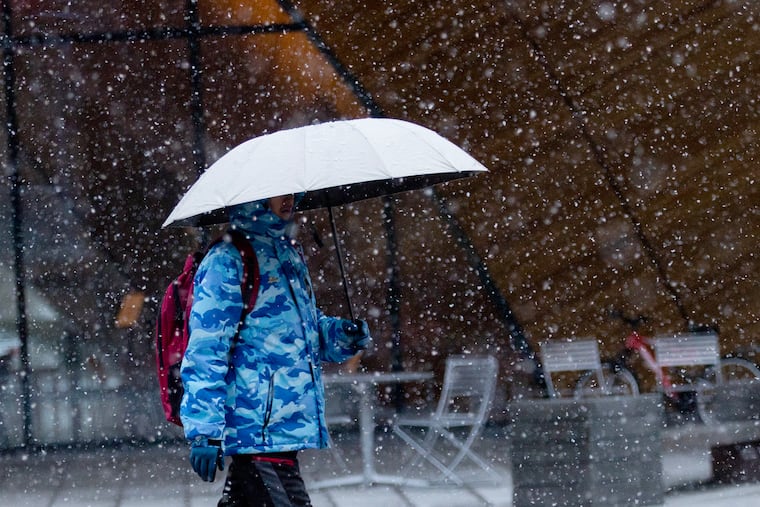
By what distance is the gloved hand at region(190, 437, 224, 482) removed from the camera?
3770 mm

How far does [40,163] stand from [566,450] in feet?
23.4

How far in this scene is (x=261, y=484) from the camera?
160 inches

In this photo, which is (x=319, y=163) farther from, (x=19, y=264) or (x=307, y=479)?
(x=19, y=264)

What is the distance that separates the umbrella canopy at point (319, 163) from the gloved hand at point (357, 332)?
0.50 metres

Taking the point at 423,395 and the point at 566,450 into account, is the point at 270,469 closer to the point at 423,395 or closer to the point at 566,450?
the point at 566,450

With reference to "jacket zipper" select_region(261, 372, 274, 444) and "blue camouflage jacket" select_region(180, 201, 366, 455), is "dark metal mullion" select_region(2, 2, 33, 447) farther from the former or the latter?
"jacket zipper" select_region(261, 372, 274, 444)

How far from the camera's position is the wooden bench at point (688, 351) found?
12680mm

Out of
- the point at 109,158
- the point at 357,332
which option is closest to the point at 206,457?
the point at 357,332

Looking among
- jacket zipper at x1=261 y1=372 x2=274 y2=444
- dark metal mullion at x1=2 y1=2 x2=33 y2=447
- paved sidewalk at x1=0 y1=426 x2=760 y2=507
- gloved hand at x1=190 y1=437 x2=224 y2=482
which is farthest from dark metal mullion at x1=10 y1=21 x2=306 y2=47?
gloved hand at x1=190 y1=437 x2=224 y2=482

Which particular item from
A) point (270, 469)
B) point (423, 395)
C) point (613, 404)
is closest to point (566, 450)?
point (613, 404)

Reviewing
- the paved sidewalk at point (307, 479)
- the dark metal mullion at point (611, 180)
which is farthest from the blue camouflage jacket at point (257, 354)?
the dark metal mullion at point (611, 180)

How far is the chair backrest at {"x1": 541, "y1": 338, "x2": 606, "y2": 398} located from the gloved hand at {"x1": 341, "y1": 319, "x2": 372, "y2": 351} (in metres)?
7.72

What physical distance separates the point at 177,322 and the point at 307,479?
5557mm

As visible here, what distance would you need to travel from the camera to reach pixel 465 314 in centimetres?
1270
